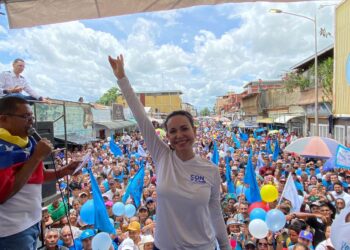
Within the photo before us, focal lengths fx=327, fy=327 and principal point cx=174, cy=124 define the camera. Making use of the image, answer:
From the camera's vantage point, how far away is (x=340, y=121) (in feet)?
60.0

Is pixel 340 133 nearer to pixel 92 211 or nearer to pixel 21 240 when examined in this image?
pixel 92 211

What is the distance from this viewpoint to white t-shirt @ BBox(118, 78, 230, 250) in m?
1.79

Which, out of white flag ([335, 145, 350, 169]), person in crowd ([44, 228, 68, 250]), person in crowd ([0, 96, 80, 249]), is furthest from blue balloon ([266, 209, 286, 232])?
person in crowd ([0, 96, 80, 249])

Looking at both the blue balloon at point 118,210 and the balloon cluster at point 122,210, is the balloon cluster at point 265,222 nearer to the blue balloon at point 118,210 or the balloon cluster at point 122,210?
the balloon cluster at point 122,210

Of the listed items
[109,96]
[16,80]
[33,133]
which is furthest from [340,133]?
[109,96]

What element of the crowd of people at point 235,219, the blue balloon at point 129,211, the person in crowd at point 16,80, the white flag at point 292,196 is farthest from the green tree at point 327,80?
the person in crowd at point 16,80

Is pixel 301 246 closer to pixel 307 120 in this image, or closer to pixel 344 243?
pixel 344 243

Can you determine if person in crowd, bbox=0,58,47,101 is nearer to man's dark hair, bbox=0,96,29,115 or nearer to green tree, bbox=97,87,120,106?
man's dark hair, bbox=0,96,29,115

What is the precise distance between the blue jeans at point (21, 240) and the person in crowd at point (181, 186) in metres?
0.67

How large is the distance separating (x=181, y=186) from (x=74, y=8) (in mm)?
1433

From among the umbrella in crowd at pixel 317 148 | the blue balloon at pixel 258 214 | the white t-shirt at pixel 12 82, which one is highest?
the white t-shirt at pixel 12 82

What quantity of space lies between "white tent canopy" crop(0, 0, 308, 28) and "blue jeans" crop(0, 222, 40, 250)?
1.43 meters

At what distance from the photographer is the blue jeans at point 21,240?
1.63m

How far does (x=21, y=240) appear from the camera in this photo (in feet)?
5.49
